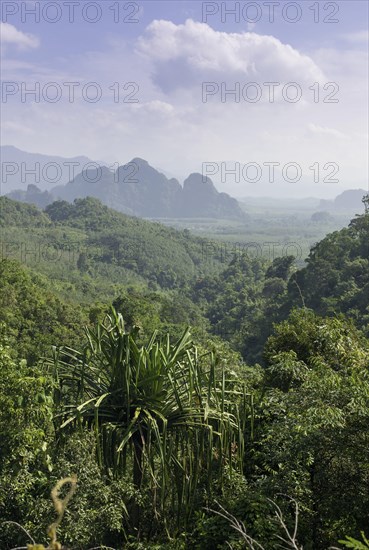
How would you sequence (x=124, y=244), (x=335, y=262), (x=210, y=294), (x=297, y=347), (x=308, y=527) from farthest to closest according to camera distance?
(x=124, y=244) → (x=210, y=294) → (x=335, y=262) → (x=297, y=347) → (x=308, y=527)

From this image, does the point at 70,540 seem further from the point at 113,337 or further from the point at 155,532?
the point at 113,337

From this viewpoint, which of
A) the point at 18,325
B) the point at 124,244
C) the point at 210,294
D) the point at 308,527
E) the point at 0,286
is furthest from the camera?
the point at 124,244

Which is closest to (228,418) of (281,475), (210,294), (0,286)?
(281,475)

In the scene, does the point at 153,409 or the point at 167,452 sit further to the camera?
the point at 167,452

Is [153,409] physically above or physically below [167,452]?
above

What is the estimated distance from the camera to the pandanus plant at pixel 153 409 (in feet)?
13.0

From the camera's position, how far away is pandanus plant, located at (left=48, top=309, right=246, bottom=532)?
13.0ft

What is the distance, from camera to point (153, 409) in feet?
13.4

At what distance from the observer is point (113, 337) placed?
14.2 feet

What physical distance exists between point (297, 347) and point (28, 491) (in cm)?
534

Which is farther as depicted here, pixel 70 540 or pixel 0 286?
pixel 0 286

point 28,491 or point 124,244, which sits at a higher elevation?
point 124,244

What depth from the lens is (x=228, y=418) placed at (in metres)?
4.12

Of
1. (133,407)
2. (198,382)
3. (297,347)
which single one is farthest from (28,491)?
(297,347)
